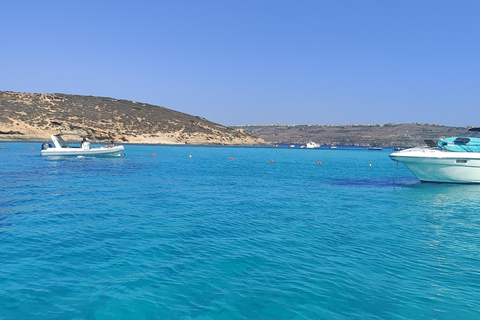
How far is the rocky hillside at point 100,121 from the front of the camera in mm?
85375

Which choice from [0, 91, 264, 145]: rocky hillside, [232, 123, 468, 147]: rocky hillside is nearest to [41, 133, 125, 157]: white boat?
[0, 91, 264, 145]: rocky hillside

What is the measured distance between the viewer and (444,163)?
88.2 feet

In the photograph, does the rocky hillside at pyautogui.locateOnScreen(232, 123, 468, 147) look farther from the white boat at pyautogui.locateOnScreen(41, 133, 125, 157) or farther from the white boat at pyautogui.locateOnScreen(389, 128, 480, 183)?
the white boat at pyautogui.locateOnScreen(389, 128, 480, 183)

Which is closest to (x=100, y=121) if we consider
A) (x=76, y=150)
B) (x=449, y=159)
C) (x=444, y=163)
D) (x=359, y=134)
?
(x=76, y=150)

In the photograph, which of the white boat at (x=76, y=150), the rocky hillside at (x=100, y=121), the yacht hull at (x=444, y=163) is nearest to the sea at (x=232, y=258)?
the yacht hull at (x=444, y=163)

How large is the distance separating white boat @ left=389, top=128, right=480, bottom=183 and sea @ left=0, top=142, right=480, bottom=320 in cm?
792

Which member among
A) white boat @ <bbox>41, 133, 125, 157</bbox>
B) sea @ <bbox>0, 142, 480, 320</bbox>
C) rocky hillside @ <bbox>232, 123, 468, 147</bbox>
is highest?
rocky hillside @ <bbox>232, 123, 468, 147</bbox>

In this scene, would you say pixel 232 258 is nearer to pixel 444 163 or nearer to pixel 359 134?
pixel 444 163

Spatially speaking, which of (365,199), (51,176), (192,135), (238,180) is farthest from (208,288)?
(192,135)

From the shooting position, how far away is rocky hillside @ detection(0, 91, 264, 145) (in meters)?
85.4

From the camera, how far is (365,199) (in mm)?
21312

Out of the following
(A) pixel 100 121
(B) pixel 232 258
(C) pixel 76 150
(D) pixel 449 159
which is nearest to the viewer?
(B) pixel 232 258

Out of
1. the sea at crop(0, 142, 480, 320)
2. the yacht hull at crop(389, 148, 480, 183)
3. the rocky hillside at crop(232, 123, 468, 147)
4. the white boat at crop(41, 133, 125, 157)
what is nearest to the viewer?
the sea at crop(0, 142, 480, 320)

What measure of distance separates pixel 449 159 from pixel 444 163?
1.53 feet
